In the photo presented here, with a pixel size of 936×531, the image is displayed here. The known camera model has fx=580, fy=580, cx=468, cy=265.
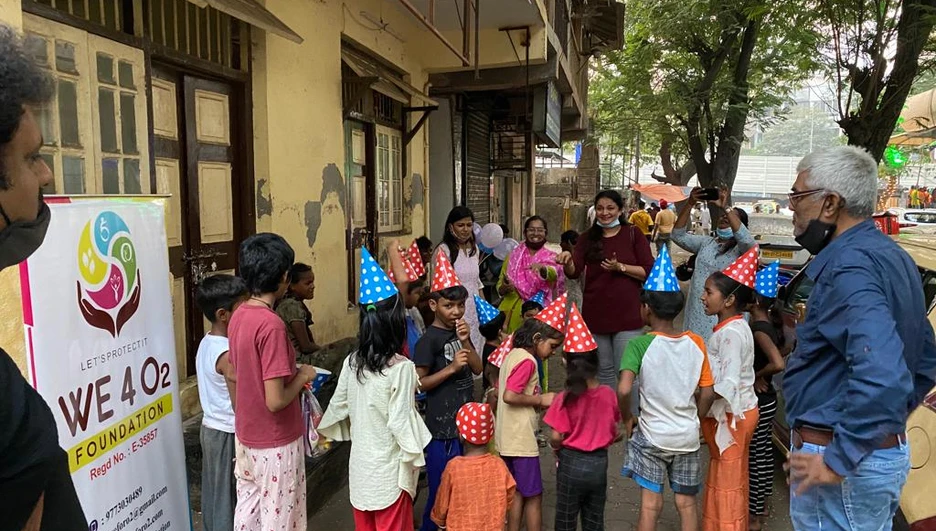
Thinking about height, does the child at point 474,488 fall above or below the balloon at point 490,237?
below

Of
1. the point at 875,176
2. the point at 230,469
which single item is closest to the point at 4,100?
the point at 230,469

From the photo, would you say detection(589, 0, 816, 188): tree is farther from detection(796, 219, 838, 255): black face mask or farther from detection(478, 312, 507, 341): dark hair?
detection(796, 219, 838, 255): black face mask

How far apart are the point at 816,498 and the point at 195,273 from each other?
3626mm

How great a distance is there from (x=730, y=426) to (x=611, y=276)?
1385mm

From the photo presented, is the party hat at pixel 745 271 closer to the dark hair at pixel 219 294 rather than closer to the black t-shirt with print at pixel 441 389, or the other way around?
the black t-shirt with print at pixel 441 389

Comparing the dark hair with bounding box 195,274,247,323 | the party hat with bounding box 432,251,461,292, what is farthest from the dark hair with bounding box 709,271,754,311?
the dark hair with bounding box 195,274,247,323

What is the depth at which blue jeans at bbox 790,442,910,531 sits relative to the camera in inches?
71.6

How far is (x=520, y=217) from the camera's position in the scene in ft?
46.2

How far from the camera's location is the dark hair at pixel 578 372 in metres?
2.67

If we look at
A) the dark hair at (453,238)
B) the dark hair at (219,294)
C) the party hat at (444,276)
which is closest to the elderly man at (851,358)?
the party hat at (444,276)

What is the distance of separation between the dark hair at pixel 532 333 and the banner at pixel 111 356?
1566mm

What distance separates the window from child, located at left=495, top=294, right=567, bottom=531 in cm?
404

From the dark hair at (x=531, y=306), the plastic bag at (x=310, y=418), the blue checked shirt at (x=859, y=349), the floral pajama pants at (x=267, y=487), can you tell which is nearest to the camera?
the blue checked shirt at (x=859, y=349)

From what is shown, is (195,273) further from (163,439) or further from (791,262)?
(791,262)
